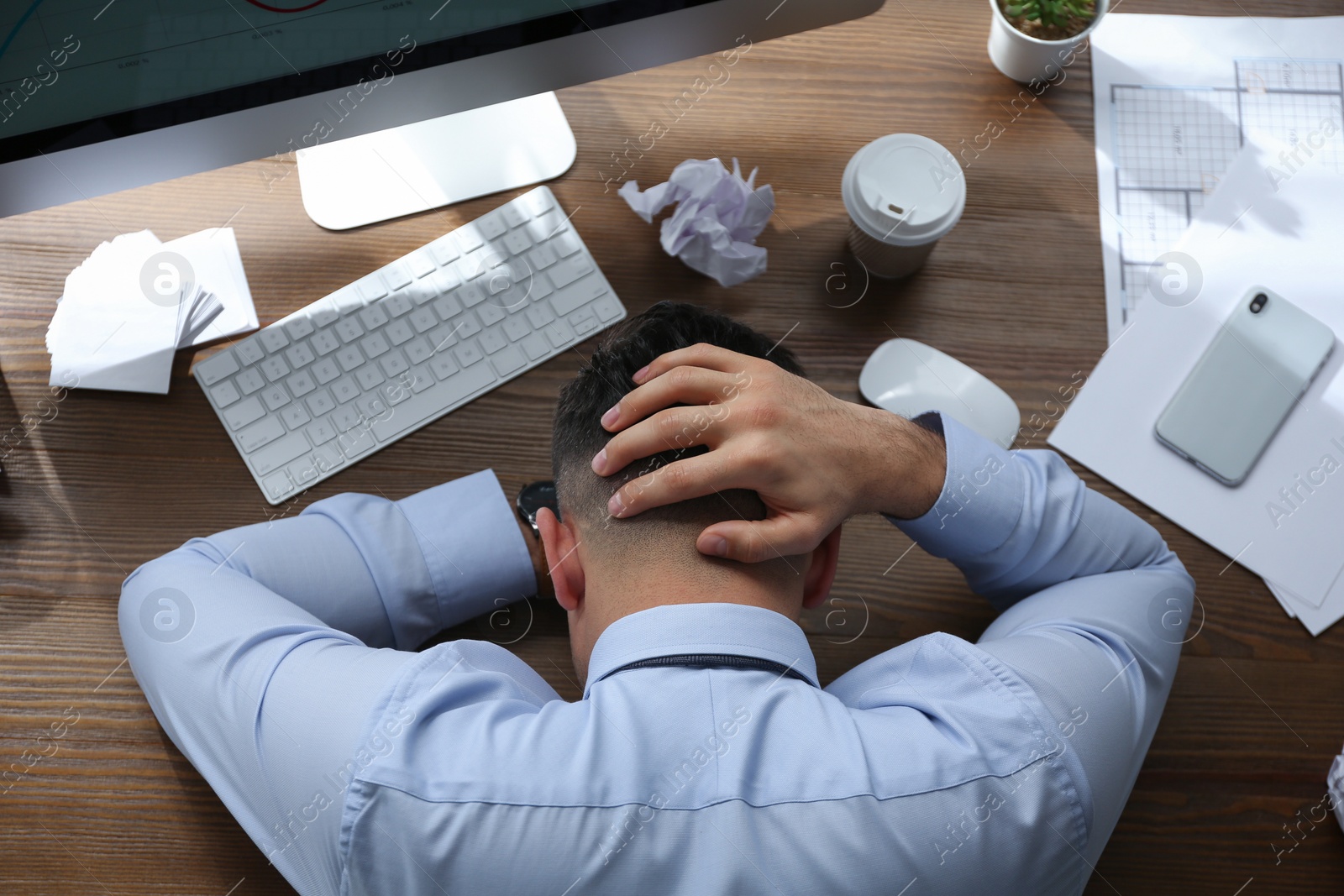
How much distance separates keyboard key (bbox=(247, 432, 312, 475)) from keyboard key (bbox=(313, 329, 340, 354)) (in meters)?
0.08

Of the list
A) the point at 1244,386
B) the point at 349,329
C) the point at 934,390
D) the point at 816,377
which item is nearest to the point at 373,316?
the point at 349,329

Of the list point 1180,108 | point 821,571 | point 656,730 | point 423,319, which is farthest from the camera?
point 1180,108

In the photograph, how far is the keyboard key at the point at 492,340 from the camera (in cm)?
85

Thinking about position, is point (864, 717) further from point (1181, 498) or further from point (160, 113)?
point (160, 113)

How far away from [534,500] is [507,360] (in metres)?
0.15

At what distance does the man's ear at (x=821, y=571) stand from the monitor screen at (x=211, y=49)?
1.63ft

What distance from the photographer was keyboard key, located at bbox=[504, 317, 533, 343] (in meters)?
0.85

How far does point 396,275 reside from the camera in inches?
33.5

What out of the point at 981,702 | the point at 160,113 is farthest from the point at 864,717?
the point at 160,113

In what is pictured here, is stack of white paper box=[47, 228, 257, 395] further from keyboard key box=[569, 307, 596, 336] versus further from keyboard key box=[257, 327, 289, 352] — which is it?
keyboard key box=[569, 307, 596, 336]

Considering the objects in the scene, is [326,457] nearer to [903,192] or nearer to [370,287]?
[370,287]

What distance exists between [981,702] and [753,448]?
27cm

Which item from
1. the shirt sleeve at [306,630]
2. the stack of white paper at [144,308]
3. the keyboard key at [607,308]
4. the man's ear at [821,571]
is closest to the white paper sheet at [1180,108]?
the man's ear at [821,571]

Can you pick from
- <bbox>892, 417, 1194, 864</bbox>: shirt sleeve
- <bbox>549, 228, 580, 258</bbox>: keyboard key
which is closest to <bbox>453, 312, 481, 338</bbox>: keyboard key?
<bbox>549, 228, 580, 258</bbox>: keyboard key
